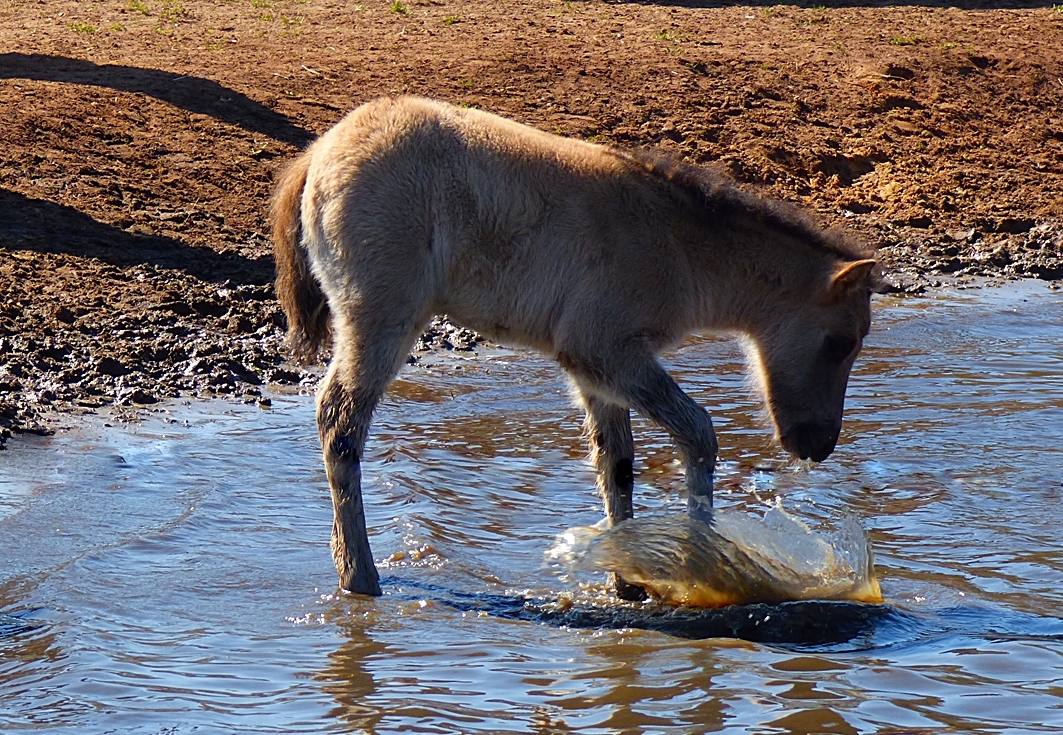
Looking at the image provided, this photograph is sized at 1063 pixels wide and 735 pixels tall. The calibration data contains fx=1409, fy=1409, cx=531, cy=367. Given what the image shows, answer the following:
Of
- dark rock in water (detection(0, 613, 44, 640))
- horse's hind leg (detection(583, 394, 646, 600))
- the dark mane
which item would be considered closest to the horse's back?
the dark mane

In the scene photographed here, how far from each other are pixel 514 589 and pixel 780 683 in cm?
134

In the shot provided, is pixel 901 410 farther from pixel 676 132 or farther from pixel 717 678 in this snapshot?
pixel 676 132

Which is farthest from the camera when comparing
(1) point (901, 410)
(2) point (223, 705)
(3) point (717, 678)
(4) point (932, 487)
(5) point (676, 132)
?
(5) point (676, 132)

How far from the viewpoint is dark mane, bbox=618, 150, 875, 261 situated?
5758 millimetres

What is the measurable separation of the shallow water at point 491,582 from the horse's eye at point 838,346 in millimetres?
850

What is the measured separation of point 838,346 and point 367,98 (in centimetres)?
767

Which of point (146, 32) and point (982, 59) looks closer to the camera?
point (146, 32)

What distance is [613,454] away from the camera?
589 centimetres

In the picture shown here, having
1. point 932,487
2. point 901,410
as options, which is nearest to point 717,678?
point 932,487

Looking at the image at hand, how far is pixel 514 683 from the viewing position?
453cm

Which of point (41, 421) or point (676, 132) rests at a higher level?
point (676, 132)

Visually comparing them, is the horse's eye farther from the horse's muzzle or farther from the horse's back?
the horse's back

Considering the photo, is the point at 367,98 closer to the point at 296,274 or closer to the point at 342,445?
the point at 296,274

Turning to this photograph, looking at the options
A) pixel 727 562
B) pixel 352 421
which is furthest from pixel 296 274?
pixel 727 562
